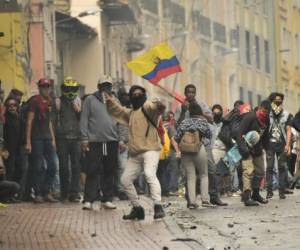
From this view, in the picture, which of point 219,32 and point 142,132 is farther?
point 219,32

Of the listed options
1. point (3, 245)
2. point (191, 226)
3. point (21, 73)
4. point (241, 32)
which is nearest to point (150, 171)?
point (191, 226)

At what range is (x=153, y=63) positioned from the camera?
21625mm

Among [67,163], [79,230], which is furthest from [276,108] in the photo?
[79,230]

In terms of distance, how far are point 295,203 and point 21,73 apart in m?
14.0

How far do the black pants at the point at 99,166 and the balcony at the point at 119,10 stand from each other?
84.5 ft

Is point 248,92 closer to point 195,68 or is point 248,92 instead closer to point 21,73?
point 195,68

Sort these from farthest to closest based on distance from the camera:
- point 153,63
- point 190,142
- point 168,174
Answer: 1. point 168,174
2. point 153,63
3. point 190,142

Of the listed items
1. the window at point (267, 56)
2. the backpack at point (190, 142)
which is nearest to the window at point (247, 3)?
the window at point (267, 56)

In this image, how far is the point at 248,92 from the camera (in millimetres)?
67125

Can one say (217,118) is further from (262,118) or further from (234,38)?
(234,38)

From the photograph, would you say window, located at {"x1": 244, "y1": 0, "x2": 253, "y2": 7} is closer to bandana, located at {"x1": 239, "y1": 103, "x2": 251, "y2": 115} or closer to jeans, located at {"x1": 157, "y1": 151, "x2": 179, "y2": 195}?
jeans, located at {"x1": 157, "y1": 151, "x2": 179, "y2": 195}

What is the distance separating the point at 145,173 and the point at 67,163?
454cm

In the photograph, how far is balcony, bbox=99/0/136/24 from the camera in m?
44.6

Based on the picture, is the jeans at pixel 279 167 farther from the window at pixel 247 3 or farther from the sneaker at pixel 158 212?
the window at pixel 247 3
